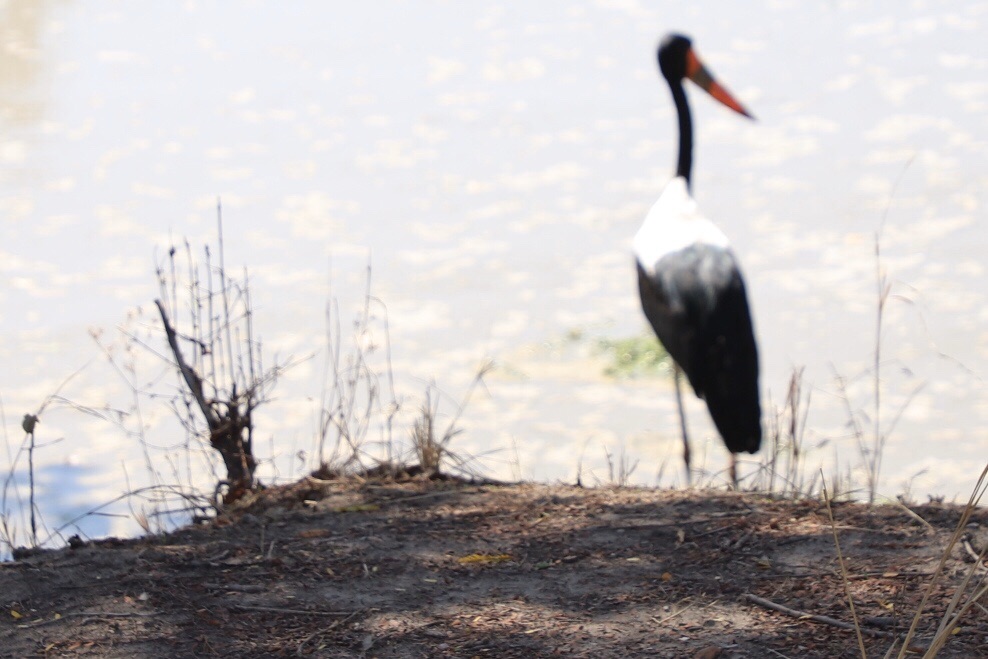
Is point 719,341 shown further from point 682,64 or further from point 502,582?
point 682,64

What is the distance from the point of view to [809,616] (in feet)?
9.64

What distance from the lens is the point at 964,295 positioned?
8.82 meters

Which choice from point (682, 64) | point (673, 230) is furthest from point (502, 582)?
point (682, 64)

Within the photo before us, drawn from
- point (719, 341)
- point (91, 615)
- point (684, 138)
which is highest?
point (684, 138)

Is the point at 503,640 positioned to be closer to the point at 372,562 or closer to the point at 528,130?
the point at 372,562

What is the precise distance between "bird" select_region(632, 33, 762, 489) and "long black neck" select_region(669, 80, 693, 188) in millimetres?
660

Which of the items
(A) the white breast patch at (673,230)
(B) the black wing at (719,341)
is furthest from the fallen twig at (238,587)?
(A) the white breast patch at (673,230)

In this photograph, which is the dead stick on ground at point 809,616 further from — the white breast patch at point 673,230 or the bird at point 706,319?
the white breast patch at point 673,230

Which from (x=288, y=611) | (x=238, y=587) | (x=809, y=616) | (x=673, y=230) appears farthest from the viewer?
(x=673, y=230)

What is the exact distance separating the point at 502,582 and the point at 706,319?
208 cm

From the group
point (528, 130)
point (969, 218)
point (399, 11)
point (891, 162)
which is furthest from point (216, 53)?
point (969, 218)

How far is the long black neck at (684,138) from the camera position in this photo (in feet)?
21.8

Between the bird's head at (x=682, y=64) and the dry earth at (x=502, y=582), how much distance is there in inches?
136

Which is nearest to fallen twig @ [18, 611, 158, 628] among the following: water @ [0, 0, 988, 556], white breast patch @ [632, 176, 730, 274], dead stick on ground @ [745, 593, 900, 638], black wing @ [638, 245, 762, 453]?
dead stick on ground @ [745, 593, 900, 638]
